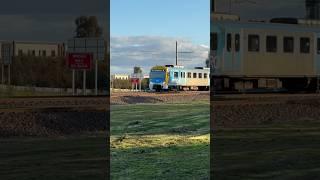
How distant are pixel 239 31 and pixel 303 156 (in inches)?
254

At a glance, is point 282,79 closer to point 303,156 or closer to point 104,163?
point 303,156

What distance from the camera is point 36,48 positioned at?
30.7ft

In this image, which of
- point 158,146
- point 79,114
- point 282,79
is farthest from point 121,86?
point 282,79

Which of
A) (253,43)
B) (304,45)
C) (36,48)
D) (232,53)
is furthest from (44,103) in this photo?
(304,45)

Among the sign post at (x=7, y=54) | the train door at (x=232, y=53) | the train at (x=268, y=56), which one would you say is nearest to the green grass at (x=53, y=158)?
the sign post at (x=7, y=54)

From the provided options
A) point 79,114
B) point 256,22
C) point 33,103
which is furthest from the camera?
point 256,22

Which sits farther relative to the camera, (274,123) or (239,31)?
(239,31)

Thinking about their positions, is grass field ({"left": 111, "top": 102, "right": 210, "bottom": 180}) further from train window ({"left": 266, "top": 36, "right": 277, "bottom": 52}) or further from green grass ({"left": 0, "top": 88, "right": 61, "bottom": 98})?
train window ({"left": 266, "top": 36, "right": 277, "bottom": 52})

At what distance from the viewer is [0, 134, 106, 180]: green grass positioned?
546 cm

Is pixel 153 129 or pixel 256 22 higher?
pixel 256 22

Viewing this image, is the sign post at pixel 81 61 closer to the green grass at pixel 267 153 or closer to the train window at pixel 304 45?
the green grass at pixel 267 153

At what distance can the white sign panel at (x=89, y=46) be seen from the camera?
5692mm

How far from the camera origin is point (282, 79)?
1466 cm

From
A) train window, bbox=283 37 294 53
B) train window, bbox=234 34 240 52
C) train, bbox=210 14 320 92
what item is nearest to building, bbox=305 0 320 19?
train, bbox=210 14 320 92
